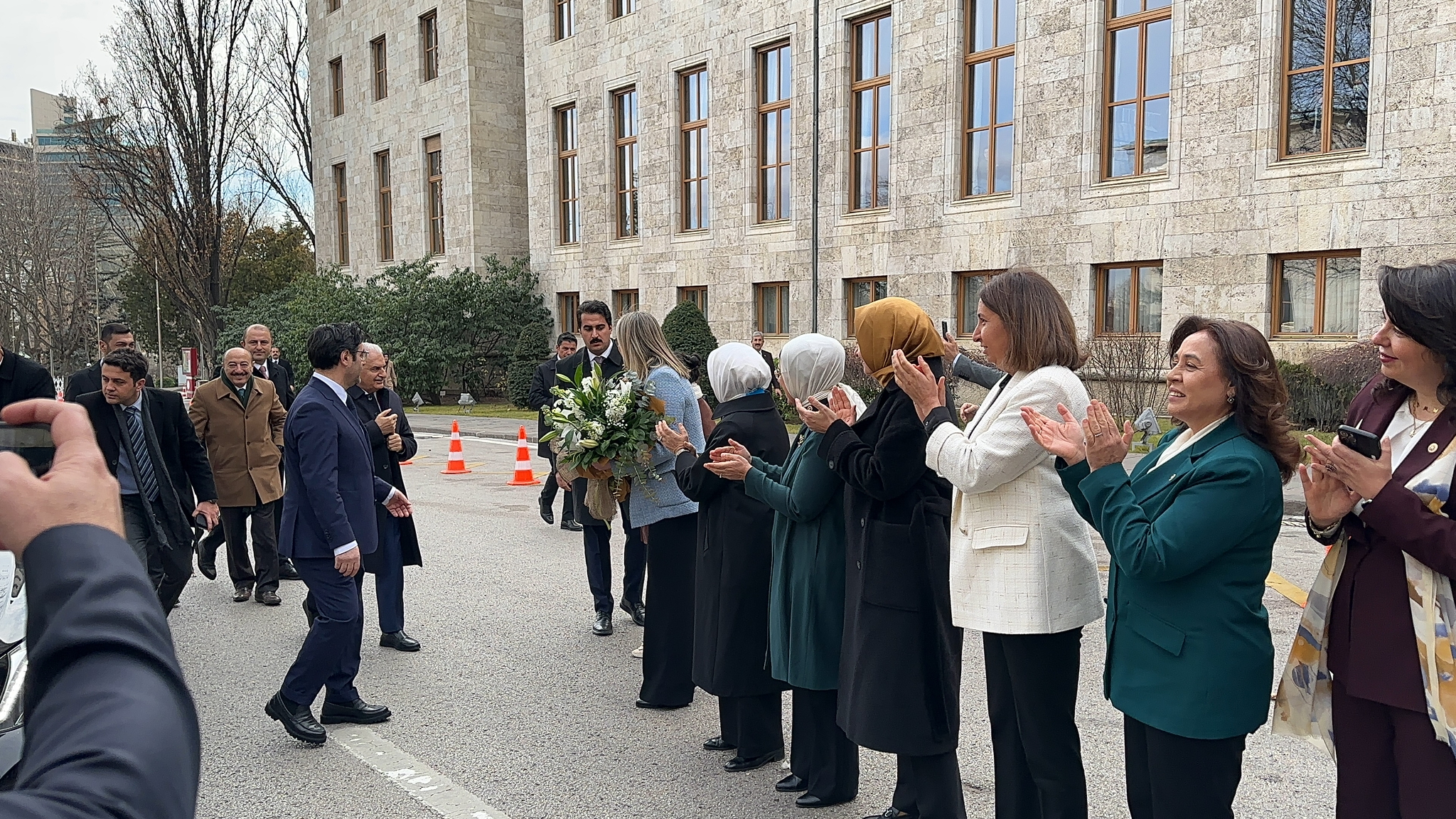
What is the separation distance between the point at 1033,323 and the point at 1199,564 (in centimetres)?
106

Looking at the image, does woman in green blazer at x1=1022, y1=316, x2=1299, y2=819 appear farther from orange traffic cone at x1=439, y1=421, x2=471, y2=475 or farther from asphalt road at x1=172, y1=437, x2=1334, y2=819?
orange traffic cone at x1=439, y1=421, x2=471, y2=475

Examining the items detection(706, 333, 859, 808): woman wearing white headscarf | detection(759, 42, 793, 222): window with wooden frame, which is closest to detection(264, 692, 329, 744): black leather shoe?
detection(706, 333, 859, 808): woman wearing white headscarf

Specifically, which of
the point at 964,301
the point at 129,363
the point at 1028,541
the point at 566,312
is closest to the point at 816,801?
the point at 1028,541

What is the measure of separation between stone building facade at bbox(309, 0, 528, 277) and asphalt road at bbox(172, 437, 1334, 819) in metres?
27.4

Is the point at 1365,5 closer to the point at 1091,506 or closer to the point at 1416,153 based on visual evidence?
the point at 1416,153

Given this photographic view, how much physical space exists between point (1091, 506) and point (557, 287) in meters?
30.9

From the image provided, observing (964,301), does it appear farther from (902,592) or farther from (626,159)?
(902,592)

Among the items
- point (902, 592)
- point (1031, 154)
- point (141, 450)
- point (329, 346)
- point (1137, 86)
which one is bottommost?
point (902, 592)

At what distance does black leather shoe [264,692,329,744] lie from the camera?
5363 mm

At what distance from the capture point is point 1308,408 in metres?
16.5

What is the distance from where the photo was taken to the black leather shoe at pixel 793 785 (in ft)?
15.6

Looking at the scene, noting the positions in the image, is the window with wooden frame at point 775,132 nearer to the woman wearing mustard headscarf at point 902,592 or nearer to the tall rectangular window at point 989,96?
the tall rectangular window at point 989,96

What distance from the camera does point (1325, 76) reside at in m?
17.0

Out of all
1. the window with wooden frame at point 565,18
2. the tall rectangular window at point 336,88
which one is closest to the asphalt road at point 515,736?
the window with wooden frame at point 565,18
